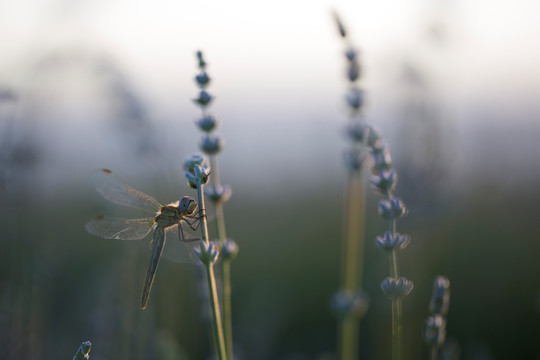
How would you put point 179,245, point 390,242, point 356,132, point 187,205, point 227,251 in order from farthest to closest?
point 179,245
point 356,132
point 187,205
point 227,251
point 390,242

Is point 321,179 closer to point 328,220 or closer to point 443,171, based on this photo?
point 328,220

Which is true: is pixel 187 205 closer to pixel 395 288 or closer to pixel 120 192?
pixel 120 192

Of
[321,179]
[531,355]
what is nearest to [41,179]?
[531,355]

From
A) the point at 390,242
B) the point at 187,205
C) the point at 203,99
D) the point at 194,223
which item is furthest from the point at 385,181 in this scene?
the point at 194,223

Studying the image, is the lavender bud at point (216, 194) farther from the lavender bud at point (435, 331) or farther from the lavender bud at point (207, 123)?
the lavender bud at point (435, 331)

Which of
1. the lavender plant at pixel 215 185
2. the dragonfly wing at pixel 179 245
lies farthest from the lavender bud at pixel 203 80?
the dragonfly wing at pixel 179 245

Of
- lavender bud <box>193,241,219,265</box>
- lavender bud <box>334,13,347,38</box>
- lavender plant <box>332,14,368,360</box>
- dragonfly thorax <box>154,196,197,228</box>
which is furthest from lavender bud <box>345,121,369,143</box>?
lavender bud <box>193,241,219,265</box>
